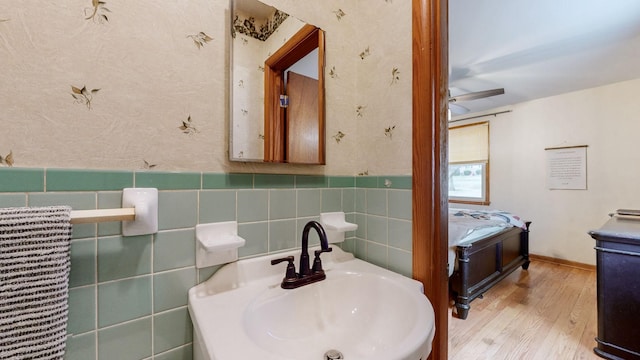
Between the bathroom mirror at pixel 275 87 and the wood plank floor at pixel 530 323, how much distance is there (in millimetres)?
1700

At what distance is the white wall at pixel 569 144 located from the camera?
2766mm

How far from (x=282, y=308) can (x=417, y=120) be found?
0.72 metres

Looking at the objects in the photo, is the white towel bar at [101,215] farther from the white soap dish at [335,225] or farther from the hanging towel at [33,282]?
the white soap dish at [335,225]

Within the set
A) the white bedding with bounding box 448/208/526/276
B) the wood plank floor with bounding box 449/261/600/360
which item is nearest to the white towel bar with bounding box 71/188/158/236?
the wood plank floor with bounding box 449/261/600/360

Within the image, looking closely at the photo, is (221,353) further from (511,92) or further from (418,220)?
(511,92)

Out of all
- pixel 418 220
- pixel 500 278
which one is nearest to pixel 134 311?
pixel 418 220

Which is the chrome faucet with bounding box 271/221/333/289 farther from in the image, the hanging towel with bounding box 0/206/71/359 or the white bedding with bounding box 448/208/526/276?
the white bedding with bounding box 448/208/526/276

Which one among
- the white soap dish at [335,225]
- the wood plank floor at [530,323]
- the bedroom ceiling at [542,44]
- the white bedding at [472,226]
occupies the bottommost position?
the wood plank floor at [530,323]

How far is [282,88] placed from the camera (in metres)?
0.87

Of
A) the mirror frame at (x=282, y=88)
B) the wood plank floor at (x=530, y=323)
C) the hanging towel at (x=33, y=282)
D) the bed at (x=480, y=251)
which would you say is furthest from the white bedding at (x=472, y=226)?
the hanging towel at (x=33, y=282)

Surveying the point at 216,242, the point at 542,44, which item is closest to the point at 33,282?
the point at 216,242

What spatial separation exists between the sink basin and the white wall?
12.2 feet

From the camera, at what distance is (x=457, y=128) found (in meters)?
4.18

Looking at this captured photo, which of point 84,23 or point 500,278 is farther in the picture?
point 500,278
